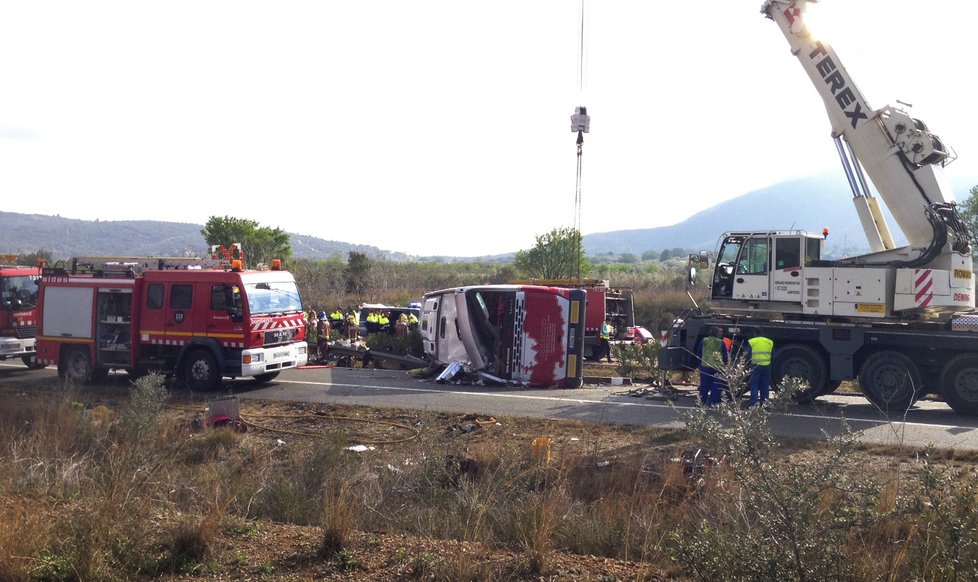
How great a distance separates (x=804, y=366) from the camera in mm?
14539

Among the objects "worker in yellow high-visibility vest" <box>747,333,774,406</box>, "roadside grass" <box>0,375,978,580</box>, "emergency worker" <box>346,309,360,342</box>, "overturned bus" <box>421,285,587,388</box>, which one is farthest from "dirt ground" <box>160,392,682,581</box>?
"emergency worker" <box>346,309,360,342</box>

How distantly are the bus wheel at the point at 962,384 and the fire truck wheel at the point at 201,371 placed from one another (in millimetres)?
13455

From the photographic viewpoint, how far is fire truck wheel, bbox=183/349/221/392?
1581cm

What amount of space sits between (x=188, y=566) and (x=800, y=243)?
1275 centimetres

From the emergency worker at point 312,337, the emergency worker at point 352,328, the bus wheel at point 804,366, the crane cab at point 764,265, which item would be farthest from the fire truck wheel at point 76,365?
the bus wheel at point 804,366

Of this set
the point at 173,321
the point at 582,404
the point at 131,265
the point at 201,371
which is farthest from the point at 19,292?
the point at 582,404

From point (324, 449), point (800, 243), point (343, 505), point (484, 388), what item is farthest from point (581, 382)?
point (343, 505)

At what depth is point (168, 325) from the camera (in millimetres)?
16125

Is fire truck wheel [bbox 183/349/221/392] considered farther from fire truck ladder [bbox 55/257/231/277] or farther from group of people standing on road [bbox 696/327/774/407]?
group of people standing on road [bbox 696/327/774/407]

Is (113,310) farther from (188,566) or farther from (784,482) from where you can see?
(784,482)

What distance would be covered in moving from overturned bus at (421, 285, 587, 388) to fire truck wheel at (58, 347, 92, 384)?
7.89m

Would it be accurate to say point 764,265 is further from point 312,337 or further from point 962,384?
point 312,337

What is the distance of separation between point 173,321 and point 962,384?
1479cm

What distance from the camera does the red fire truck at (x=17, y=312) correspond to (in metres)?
19.6
